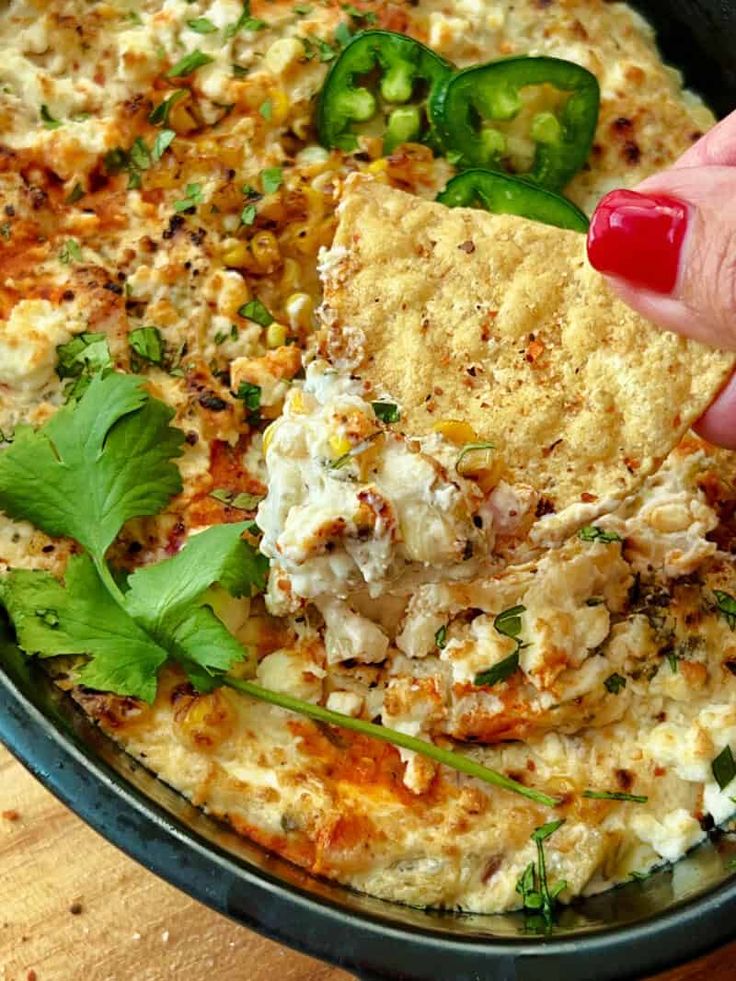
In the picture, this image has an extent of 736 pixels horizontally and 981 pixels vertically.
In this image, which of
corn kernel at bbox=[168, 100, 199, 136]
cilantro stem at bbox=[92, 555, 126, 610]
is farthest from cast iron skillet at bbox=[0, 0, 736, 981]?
corn kernel at bbox=[168, 100, 199, 136]

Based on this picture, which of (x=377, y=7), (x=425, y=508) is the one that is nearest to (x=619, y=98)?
(x=377, y=7)

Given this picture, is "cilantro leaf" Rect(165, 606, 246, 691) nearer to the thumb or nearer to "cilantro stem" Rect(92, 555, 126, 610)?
"cilantro stem" Rect(92, 555, 126, 610)

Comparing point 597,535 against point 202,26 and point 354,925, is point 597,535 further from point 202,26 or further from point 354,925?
point 202,26

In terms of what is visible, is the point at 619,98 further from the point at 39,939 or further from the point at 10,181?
the point at 39,939

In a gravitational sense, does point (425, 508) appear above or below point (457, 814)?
above

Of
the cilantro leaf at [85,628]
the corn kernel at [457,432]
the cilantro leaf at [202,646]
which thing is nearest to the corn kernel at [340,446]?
the corn kernel at [457,432]

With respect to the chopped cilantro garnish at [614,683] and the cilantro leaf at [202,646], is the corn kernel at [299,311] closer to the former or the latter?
the cilantro leaf at [202,646]
